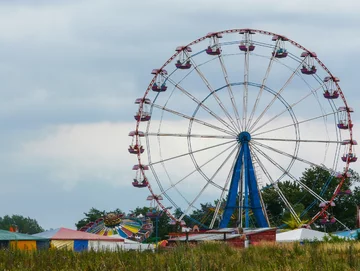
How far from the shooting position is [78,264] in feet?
94.5

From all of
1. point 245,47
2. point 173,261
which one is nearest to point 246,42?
point 245,47

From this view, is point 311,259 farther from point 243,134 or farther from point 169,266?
point 243,134

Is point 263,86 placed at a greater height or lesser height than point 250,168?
greater

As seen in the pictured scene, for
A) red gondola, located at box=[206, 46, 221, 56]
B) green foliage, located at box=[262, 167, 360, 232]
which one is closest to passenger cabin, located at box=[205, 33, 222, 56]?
red gondola, located at box=[206, 46, 221, 56]

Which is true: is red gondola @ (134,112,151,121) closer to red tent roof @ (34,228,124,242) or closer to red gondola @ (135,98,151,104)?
red gondola @ (135,98,151,104)

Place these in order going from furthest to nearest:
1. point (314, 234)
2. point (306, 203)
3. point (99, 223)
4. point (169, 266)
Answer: point (306, 203) < point (99, 223) < point (314, 234) < point (169, 266)

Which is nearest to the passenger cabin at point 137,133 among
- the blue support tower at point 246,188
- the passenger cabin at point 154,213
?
the passenger cabin at point 154,213

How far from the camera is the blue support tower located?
65562 mm

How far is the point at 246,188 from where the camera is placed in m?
66.6

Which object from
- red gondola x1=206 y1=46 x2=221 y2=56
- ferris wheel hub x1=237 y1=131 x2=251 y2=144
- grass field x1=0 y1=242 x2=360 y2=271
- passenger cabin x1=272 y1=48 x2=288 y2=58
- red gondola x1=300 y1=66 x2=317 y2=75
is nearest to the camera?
grass field x1=0 y1=242 x2=360 y2=271

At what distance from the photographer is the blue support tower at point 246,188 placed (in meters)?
65.6

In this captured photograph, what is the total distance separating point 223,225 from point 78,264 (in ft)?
127

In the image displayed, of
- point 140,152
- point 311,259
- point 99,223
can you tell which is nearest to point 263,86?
point 140,152

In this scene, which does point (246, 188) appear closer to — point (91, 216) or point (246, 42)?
point (246, 42)
